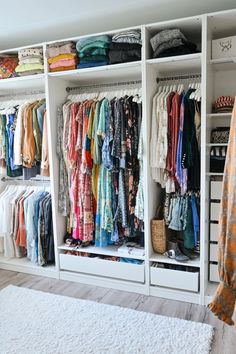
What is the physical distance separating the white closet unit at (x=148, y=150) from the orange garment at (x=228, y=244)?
1.55 metres

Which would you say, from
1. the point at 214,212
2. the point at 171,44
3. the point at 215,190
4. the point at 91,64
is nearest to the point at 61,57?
the point at 91,64

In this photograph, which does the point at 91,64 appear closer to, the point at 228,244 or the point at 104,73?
the point at 104,73

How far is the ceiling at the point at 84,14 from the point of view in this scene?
2082mm

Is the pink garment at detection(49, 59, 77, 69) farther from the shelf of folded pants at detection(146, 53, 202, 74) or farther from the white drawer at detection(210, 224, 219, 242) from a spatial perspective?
the white drawer at detection(210, 224, 219, 242)

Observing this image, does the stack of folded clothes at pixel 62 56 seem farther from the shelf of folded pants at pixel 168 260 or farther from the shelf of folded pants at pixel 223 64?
the shelf of folded pants at pixel 168 260

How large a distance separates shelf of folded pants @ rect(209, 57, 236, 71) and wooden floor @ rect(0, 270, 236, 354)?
1846 millimetres

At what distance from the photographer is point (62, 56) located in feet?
8.29

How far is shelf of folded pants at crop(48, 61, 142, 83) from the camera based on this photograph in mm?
2371

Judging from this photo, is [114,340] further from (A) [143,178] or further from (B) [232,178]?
(B) [232,178]

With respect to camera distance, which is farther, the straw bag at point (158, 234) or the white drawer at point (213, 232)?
the straw bag at point (158, 234)

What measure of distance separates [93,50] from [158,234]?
1.63m

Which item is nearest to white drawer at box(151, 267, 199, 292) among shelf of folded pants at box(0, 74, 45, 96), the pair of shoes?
the pair of shoes

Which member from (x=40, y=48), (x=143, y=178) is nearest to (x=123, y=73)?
(x=40, y=48)

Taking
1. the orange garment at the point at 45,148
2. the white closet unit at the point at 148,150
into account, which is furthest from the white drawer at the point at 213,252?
the orange garment at the point at 45,148
